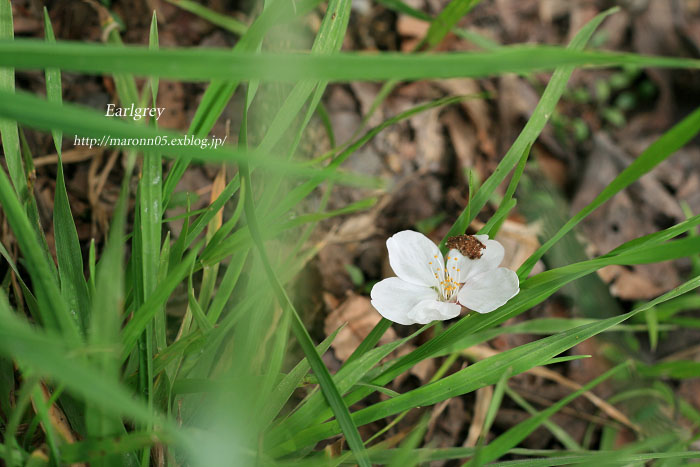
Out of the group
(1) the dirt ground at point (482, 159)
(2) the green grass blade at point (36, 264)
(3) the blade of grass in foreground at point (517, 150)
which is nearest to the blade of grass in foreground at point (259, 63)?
(2) the green grass blade at point (36, 264)

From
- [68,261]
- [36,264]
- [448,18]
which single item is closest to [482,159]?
[448,18]

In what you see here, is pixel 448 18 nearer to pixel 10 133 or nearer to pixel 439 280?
pixel 439 280

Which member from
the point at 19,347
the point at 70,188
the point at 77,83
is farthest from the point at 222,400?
the point at 77,83

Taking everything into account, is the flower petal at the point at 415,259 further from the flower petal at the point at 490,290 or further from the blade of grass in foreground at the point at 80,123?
the blade of grass in foreground at the point at 80,123

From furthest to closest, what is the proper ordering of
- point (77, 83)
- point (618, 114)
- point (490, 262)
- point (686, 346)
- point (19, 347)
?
point (618, 114)
point (686, 346)
point (77, 83)
point (490, 262)
point (19, 347)

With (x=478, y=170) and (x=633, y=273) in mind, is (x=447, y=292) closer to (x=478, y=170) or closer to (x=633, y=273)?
(x=478, y=170)

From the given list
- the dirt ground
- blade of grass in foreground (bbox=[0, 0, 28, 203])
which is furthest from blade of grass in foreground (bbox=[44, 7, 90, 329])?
the dirt ground

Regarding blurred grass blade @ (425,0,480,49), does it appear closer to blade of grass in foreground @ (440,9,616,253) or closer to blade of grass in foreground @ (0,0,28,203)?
blade of grass in foreground @ (440,9,616,253)
